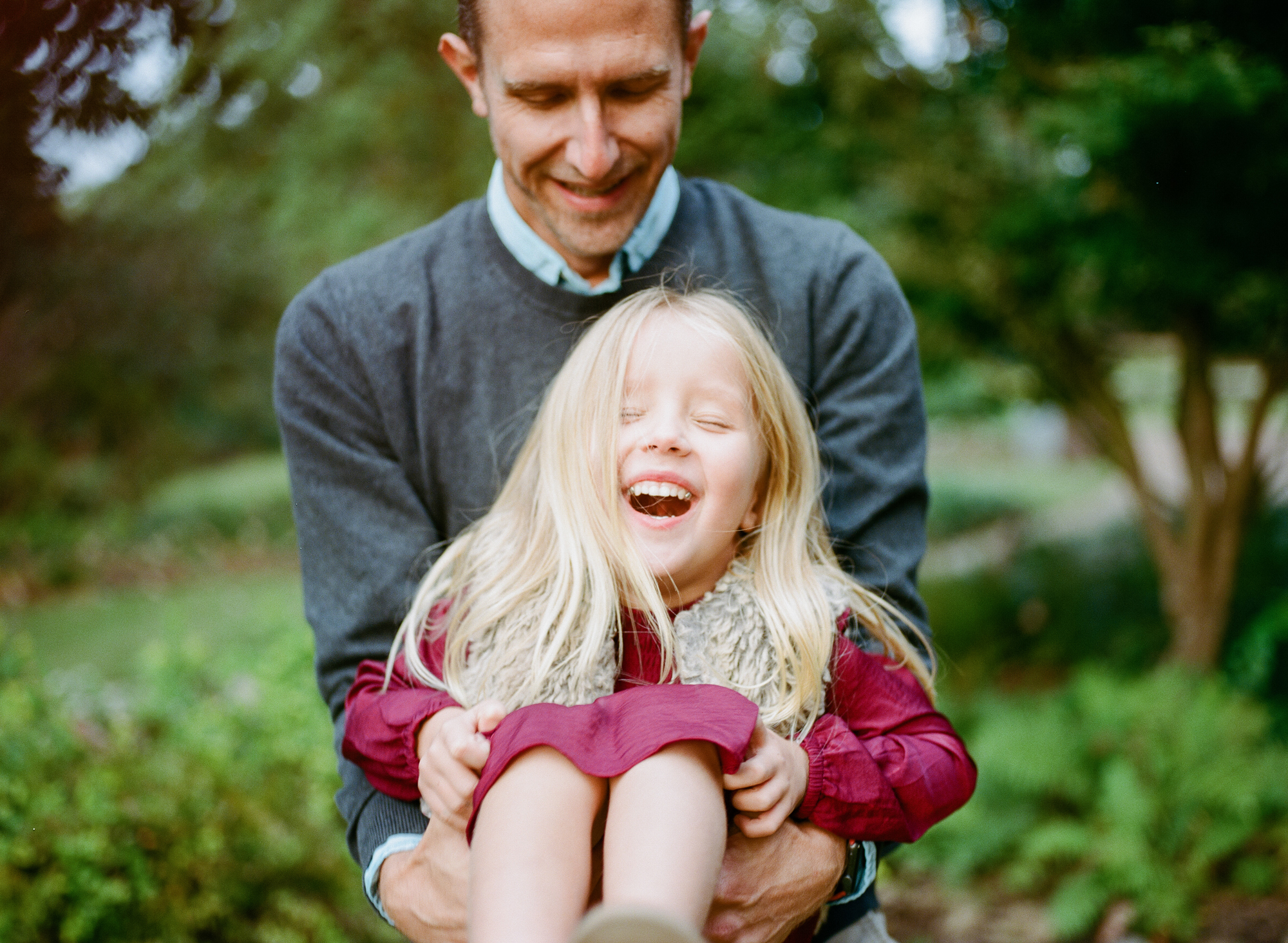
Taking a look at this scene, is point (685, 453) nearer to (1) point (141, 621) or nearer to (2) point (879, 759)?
(2) point (879, 759)

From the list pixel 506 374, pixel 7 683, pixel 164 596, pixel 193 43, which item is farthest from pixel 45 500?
pixel 506 374

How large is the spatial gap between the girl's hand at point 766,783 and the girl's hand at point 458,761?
1.16ft

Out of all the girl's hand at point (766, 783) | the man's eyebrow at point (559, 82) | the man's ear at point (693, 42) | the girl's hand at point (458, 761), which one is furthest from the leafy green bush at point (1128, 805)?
the man's eyebrow at point (559, 82)

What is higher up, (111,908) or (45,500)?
(45,500)

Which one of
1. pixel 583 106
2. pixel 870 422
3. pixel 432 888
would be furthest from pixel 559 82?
pixel 432 888

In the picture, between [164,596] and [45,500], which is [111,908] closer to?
[164,596]

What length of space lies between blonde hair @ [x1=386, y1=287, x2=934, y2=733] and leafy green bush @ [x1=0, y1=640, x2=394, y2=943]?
70.8 inches

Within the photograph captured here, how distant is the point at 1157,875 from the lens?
13.2ft

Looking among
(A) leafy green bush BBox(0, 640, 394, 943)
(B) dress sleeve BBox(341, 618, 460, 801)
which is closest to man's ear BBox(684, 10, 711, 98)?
(B) dress sleeve BBox(341, 618, 460, 801)

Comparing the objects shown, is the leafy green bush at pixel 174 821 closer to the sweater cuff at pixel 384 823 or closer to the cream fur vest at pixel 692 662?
the sweater cuff at pixel 384 823

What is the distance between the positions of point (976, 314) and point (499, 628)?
428 centimetres

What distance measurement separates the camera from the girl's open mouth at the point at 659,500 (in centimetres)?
170

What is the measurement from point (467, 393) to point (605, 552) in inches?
19.8

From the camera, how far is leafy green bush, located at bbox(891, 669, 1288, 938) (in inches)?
159
